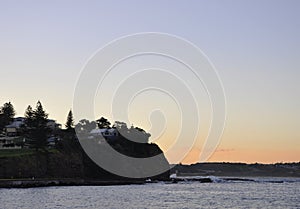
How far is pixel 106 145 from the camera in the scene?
154m

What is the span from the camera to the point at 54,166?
413ft

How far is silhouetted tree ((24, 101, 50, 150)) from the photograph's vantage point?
429 ft

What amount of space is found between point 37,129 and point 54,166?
40.4 feet

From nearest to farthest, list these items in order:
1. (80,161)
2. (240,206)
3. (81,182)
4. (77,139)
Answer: (240,206)
(81,182)
(80,161)
(77,139)

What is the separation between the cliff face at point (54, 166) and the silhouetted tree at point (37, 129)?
12.9 ft

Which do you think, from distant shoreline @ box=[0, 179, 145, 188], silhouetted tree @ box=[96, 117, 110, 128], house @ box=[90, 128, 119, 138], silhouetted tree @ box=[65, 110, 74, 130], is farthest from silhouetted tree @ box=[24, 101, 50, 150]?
silhouetted tree @ box=[96, 117, 110, 128]

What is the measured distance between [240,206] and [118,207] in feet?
51.2

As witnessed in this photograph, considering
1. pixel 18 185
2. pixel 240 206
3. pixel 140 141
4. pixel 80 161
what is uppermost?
pixel 140 141

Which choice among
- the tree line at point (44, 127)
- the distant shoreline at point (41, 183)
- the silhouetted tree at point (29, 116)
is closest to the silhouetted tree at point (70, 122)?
the tree line at point (44, 127)

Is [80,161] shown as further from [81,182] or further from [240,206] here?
[240,206]

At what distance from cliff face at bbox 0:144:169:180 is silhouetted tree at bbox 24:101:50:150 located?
12.9 ft

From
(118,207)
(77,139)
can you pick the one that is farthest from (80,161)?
(118,207)

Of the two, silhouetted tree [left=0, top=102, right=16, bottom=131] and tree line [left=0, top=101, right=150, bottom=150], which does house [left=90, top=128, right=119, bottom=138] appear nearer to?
tree line [left=0, top=101, right=150, bottom=150]

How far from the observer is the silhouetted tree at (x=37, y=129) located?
130750 millimetres
